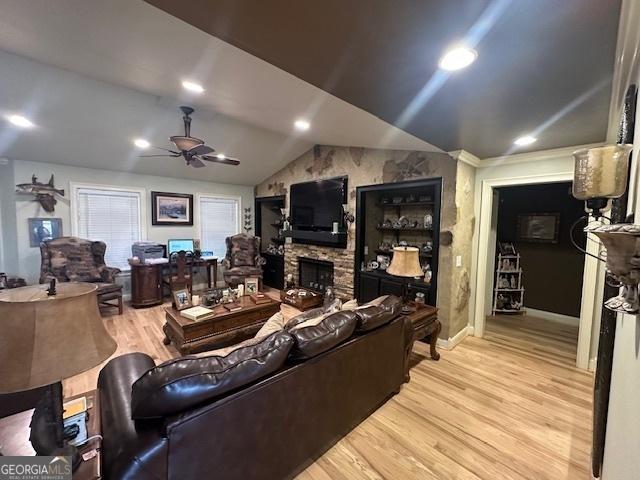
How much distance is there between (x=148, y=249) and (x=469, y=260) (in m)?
5.29

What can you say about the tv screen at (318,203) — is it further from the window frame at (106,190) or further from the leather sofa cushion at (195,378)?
the leather sofa cushion at (195,378)

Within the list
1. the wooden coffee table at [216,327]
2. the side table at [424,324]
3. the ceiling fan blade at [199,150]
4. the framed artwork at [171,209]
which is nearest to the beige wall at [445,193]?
the side table at [424,324]

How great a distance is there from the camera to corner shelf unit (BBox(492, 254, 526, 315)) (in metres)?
4.50

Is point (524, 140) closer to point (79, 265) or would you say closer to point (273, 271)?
point (273, 271)

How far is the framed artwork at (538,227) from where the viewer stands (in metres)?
4.25

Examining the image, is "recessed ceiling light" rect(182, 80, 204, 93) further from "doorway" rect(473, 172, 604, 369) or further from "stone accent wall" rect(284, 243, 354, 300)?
"doorway" rect(473, 172, 604, 369)

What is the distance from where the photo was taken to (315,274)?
210 inches

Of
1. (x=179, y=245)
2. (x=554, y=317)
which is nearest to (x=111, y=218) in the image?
(x=179, y=245)

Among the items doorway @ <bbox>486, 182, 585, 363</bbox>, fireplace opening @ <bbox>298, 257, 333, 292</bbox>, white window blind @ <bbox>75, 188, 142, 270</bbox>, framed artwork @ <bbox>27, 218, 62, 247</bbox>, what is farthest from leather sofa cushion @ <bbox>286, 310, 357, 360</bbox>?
framed artwork @ <bbox>27, 218, 62, 247</bbox>

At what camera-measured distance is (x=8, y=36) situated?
209 cm

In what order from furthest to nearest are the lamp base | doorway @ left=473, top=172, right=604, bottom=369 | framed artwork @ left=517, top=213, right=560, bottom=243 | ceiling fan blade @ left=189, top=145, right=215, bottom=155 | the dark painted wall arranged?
framed artwork @ left=517, top=213, right=560, bottom=243 < the dark painted wall < ceiling fan blade @ left=189, top=145, right=215, bottom=155 < doorway @ left=473, top=172, right=604, bottom=369 < the lamp base

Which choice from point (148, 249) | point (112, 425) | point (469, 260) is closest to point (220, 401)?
point (112, 425)

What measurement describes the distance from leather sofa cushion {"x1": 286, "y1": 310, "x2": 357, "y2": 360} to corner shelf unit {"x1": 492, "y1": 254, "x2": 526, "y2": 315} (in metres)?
3.82

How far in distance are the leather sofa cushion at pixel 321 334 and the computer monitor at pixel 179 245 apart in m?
4.33
